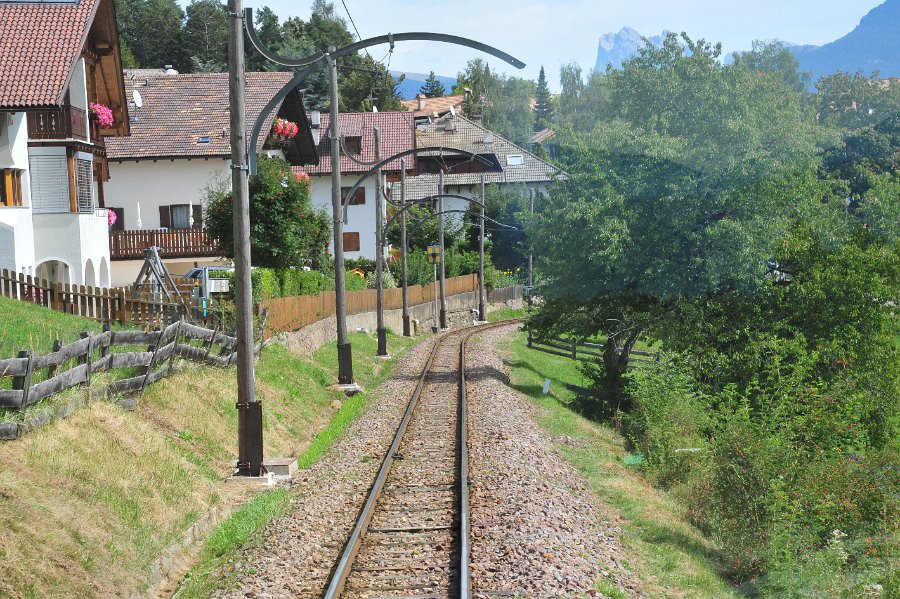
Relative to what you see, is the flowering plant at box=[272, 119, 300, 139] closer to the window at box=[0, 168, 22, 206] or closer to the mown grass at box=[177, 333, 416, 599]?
Result: the window at box=[0, 168, 22, 206]

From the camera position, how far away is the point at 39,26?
93.6 ft

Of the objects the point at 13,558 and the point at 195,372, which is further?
the point at 195,372

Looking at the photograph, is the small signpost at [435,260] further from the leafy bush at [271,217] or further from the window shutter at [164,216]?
the leafy bush at [271,217]

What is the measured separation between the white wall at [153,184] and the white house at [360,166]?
56.9ft

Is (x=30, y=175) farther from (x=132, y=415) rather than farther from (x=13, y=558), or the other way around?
(x=13, y=558)

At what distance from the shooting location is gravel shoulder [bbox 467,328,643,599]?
9.42 m

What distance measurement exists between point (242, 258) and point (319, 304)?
68.8 ft

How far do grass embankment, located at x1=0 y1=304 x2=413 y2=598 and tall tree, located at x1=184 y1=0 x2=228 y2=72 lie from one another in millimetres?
75640

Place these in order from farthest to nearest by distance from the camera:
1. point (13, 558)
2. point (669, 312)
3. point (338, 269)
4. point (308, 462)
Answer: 1. point (669, 312)
2. point (338, 269)
3. point (308, 462)
4. point (13, 558)

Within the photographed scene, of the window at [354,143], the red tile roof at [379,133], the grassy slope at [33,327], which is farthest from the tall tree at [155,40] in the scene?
the grassy slope at [33,327]

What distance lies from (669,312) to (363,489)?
54.3ft

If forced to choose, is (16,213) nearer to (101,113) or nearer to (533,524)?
(101,113)

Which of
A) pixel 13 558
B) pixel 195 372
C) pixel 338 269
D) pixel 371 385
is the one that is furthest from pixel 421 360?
pixel 13 558

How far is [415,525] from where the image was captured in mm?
11906
